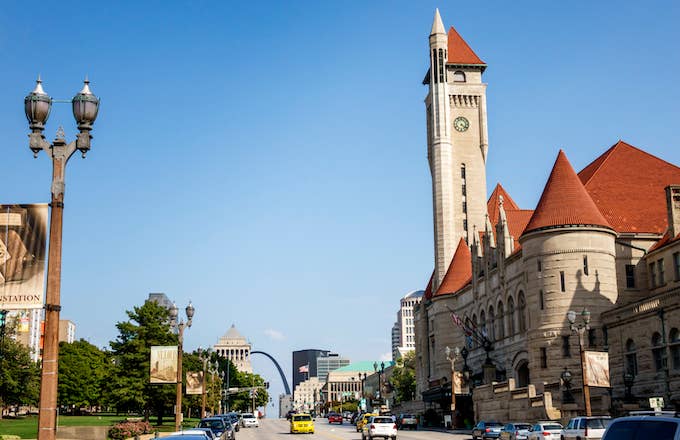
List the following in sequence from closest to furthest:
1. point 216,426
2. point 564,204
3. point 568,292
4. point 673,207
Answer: point 216,426 < point 673,207 < point 568,292 < point 564,204

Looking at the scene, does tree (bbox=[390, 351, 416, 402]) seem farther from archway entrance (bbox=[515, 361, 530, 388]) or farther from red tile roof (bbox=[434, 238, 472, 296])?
archway entrance (bbox=[515, 361, 530, 388])

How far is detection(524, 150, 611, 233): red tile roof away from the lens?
58781 millimetres

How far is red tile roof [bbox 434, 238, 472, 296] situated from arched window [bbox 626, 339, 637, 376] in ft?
120

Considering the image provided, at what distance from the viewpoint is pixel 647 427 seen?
11.5 metres

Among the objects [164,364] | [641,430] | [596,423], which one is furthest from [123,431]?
[641,430]

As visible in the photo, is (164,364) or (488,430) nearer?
(164,364)

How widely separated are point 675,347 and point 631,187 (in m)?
23.1

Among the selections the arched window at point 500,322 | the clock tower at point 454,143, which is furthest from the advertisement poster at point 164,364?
the clock tower at point 454,143

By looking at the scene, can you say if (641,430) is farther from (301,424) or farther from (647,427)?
(301,424)

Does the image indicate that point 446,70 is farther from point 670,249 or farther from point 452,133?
point 670,249

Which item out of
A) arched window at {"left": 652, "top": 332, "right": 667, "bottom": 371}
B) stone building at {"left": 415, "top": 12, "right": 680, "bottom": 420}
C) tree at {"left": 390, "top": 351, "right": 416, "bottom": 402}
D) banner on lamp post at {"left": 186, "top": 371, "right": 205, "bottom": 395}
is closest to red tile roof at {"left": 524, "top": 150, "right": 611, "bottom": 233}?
stone building at {"left": 415, "top": 12, "right": 680, "bottom": 420}

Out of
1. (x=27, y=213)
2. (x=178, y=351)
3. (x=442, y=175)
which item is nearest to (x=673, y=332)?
(x=178, y=351)

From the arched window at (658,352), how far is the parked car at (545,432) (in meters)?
14.4

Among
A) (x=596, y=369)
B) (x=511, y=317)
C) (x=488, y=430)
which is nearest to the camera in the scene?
(x=596, y=369)
